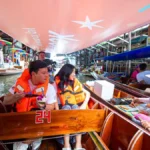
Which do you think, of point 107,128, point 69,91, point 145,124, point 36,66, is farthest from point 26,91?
point 145,124

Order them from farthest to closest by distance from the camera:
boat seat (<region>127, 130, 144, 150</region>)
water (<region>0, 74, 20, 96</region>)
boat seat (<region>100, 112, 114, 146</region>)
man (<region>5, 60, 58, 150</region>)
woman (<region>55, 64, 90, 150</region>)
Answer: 1. water (<region>0, 74, 20, 96</region>)
2. woman (<region>55, 64, 90, 150</region>)
3. boat seat (<region>100, 112, 114, 146</region>)
4. man (<region>5, 60, 58, 150</region>)
5. boat seat (<region>127, 130, 144, 150</region>)

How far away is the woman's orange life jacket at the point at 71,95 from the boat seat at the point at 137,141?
0.86 metres

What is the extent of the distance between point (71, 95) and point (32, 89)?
562 mm

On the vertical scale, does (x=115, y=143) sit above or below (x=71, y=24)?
below

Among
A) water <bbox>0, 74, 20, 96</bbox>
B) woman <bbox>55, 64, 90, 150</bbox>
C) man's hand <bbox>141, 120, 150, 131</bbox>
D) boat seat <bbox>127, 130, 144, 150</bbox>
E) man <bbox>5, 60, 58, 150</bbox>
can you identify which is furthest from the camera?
water <bbox>0, 74, 20, 96</bbox>

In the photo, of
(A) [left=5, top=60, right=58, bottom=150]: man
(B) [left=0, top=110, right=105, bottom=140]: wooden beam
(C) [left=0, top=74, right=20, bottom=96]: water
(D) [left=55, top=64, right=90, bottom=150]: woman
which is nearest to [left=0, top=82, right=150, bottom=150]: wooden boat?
(B) [left=0, top=110, right=105, bottom=140]: wooden beam

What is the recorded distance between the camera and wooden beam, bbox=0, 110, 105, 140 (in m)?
1.38

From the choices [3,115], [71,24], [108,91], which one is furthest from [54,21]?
[108,91]

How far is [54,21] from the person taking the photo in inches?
71.4

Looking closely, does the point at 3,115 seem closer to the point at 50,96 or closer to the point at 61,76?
the point at 50,96

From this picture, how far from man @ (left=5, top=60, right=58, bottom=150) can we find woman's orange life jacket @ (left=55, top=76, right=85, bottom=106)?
264 mm

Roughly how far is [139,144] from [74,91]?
3.35 ft

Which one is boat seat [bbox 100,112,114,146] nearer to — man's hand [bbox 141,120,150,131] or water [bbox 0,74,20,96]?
man's hand [bbox 141,120,150,131]

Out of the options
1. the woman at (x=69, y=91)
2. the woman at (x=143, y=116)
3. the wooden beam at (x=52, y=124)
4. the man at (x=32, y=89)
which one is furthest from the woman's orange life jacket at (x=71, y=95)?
the woman at (x=143, y=116)
